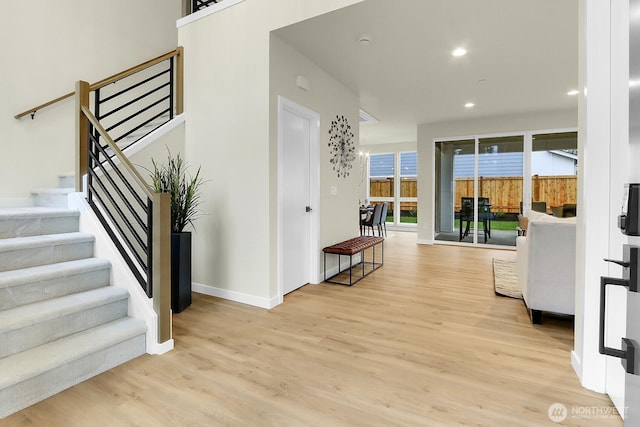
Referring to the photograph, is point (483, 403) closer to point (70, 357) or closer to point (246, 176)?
point (70, 357)

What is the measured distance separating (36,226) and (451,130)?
23.1ft

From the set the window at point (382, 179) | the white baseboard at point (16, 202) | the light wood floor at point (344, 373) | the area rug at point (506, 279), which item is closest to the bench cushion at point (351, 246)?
the light wood floor at point (344, 373)

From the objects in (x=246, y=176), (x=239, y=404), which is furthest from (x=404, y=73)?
(x=239, y=404)

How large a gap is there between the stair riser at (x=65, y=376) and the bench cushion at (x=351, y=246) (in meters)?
2.23

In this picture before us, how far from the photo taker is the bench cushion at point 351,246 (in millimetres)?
3893

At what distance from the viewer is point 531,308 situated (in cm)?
274

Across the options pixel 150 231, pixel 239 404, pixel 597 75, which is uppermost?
pixel 597 75

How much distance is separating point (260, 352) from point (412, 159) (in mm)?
8527

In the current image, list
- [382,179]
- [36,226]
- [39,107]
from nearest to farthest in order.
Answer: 1. [36,226]
2. [39,107]
3. [382,179]

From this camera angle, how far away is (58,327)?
6.69 ft

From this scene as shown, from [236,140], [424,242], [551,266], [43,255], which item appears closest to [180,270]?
[43,255]

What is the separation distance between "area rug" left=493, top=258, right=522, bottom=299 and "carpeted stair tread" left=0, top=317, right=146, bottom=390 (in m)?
3.53

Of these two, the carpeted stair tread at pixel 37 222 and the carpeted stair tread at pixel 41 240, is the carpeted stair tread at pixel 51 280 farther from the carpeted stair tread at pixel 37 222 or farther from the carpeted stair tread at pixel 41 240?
the carpeted stair tread at pixel 37 222

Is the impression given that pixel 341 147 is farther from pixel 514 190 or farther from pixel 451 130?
pixel 514 190
